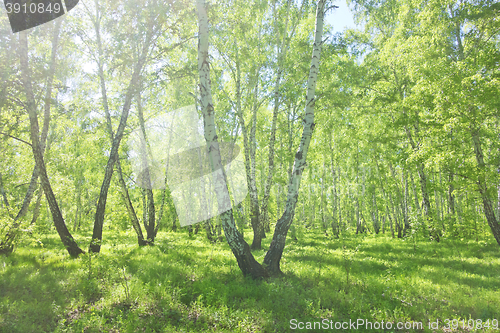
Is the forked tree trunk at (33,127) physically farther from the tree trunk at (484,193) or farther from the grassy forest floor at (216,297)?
the tree trunk at (484,193)

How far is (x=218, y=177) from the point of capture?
620 centimetres

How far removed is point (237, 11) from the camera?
10.4m

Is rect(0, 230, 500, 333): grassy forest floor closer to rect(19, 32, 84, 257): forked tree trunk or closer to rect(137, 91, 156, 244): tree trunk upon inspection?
rect(19, 32, 84, 257): forked tree trunk

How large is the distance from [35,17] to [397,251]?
58.7ft

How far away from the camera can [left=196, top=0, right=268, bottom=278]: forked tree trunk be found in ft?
20.3

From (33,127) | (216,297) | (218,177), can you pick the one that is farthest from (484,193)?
(33,127)

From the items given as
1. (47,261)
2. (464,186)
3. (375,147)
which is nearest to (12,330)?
(47,261)

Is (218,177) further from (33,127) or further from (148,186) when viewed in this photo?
(148,186)

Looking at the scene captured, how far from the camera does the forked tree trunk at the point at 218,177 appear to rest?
6.19m

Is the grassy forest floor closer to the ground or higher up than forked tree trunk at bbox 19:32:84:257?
closer to the ground

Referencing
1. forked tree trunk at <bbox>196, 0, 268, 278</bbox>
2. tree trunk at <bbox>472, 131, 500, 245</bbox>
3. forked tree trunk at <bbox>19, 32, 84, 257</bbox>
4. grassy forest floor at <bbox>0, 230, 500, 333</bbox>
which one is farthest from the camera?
tree trunk at <bbox>472, 131, 500, 245</bbox>

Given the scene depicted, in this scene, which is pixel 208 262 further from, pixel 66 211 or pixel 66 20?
pixel 66 211

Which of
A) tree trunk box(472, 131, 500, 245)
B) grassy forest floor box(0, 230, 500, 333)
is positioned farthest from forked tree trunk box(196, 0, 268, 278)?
tree trunk box(472, 131, 500, 245)

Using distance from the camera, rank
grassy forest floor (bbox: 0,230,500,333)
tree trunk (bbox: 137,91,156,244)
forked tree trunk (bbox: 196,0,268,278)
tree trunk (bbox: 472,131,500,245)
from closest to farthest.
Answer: grassy forest floor (bbox: 0,230,500,333) → forked tree trunk (bbox: 196,0,268,278) → tree trunk (bbox: 472,131,500,245) → tree trunk (bbox: 137,91,156,244)
